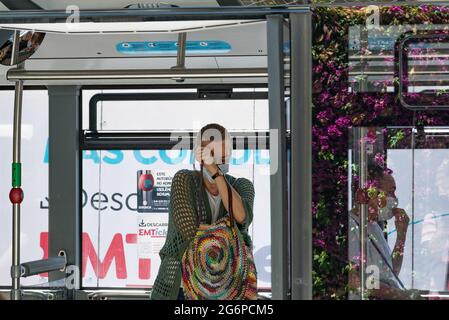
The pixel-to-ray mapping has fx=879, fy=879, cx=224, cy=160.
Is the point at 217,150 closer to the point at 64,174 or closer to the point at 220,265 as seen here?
the point at 220,265

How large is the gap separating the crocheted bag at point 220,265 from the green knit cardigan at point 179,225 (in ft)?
0.16

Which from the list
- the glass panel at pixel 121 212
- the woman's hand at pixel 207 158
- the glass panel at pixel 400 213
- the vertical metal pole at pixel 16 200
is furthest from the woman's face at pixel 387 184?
the glass panel at pixel 121 212

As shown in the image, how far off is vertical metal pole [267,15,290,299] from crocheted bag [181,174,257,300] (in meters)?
0.61

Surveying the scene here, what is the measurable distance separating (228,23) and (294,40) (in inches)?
16.1

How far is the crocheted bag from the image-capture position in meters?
4.14

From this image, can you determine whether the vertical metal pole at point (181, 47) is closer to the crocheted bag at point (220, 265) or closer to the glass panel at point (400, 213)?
the crocheted bag at point (220, 265)

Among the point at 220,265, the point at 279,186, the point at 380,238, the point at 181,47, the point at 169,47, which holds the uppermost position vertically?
the point at 169,47

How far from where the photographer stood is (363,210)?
354cm

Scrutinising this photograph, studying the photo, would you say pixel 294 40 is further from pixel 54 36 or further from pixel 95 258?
pixel 95 258

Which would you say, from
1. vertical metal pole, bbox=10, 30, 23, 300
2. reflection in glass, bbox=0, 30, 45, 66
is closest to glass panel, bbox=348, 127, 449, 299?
vertical metal pole, bbox=10, 30, 23, 300

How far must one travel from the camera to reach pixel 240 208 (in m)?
4.23

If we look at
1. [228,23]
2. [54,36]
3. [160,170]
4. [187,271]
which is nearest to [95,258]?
[160,170]

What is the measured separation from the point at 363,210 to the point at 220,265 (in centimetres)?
90

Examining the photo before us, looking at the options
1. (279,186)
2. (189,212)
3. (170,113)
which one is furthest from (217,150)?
(170,113)
